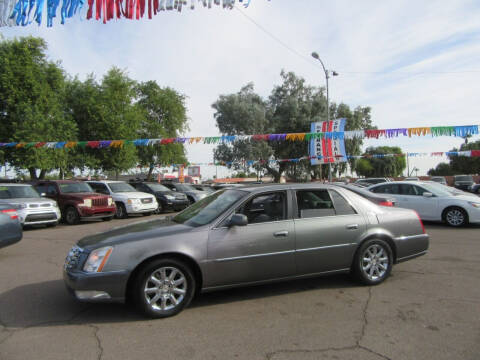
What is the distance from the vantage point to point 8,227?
7.08m

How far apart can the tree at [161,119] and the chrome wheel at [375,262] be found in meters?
28.6

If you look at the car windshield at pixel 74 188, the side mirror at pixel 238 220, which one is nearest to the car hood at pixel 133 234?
the side mirror at pixel 238 220

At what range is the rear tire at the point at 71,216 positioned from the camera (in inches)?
530

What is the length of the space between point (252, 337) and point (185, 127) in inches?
1299

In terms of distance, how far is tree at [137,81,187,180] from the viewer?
32000 mm

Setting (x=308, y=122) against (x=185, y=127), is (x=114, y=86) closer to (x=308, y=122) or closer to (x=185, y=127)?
(x=185, y=127)

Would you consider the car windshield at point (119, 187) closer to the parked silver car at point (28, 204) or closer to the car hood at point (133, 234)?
the parked silver car at point (28, 204)

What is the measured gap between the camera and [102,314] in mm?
4152

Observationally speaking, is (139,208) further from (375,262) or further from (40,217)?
(375,262)

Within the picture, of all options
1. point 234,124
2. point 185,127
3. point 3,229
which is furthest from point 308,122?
point 3,229

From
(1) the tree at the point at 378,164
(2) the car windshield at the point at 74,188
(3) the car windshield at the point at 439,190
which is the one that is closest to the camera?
(3) the car windshield at the point at 439,190

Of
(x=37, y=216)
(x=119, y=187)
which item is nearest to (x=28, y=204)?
(x=37, y=216)

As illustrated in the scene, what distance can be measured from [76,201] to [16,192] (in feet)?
6.75

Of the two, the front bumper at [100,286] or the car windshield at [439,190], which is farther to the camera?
the car windshield at [439,190]
